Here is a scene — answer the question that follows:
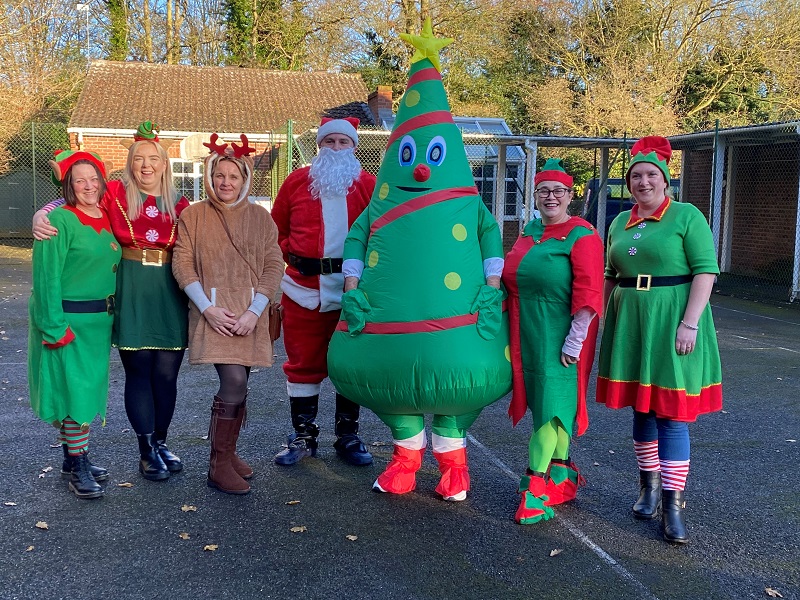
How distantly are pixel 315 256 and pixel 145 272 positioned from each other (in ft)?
3.02

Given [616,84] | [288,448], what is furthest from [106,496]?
[616,84]

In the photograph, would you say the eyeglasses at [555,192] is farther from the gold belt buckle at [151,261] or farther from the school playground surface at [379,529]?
the gold belt buckle at [151,261]

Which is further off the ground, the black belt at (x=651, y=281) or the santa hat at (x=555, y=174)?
the santa hat at (x=555, y=174)

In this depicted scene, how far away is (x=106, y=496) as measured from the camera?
3965mm

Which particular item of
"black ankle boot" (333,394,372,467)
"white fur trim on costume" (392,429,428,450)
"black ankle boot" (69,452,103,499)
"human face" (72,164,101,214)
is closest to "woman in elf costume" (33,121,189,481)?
"human face" (72,164,101,214)

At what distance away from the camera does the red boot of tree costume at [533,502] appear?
12.0 feet

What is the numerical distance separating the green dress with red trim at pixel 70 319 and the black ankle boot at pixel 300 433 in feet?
3.58

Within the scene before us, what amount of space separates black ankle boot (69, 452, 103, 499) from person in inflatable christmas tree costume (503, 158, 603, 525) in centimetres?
213

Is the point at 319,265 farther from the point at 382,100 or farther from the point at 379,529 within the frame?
the point at 382,100

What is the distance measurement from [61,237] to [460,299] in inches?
76.7

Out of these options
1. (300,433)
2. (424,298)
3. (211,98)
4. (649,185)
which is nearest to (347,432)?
(300,433)

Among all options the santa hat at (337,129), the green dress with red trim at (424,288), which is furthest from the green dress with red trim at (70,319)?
the santa hat at (337,129)

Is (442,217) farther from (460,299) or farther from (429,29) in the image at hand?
(429,29)

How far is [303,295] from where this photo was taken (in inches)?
172
